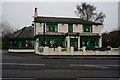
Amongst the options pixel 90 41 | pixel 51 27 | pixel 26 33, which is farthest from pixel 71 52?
pixel 26 33

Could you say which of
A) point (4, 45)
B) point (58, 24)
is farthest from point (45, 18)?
point (4, 45)

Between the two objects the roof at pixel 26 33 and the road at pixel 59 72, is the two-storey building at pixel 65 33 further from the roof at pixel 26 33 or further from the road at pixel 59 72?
the road at pixel 59 72

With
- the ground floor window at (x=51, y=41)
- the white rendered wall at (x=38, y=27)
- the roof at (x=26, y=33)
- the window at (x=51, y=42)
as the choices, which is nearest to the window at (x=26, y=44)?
the roof at (x=26, y=33)

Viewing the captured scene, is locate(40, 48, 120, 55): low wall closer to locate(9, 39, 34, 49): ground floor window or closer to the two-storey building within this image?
the two-storey building

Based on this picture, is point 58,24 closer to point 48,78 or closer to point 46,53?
point 46,53

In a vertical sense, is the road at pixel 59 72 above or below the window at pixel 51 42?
below

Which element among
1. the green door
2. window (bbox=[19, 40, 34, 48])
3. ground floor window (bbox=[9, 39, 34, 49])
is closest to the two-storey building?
the green door

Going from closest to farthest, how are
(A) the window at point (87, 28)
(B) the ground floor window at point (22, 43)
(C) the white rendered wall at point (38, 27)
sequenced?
(C) the white rendered wall at point (38, 27) < (A) the window at point (87, 28) < (B) the ground floor window at point (22, 43)

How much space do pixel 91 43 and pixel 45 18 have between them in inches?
421

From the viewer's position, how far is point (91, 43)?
37375mm

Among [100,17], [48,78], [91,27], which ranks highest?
[100,17]

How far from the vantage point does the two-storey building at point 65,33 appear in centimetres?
3564

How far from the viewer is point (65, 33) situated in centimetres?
3641

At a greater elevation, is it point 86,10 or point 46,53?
point 86,10
